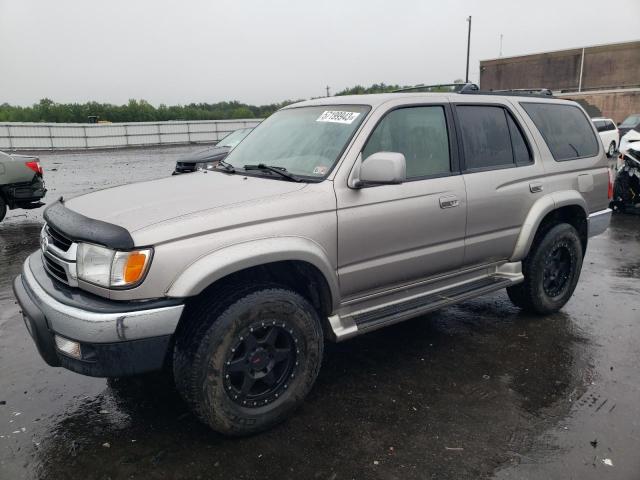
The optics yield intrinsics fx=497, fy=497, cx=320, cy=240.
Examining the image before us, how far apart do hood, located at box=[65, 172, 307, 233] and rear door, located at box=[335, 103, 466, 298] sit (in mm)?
471

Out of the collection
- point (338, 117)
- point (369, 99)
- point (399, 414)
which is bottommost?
point (399, 414)

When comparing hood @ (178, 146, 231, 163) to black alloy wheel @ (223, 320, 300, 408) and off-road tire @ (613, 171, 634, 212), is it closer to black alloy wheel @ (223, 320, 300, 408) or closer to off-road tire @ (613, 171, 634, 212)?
off-road tire @ (613, 171, 634, 212)

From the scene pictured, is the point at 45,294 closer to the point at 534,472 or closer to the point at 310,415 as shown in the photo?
the point at 310,415

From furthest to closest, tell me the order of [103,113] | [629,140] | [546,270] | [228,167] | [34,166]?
1. [103,113]
2. [629,140]
3. [34,166]
4. [546,270]
5. [228,167]

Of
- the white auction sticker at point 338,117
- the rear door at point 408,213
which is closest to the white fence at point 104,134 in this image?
the white auction sticker at point 338,117

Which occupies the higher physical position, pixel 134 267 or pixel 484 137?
pixel 484 137

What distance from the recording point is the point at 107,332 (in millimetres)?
2408

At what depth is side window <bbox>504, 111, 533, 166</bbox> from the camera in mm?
4207

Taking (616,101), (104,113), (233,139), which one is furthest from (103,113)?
(616,101)

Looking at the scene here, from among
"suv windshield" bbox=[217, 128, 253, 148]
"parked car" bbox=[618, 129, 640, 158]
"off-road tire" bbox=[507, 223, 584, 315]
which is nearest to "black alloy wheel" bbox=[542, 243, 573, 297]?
"off-road tire" bbox=[507, 223, 584, 315]

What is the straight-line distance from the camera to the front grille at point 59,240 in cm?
278

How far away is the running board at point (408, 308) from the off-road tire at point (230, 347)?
283mm

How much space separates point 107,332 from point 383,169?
177 centimetres

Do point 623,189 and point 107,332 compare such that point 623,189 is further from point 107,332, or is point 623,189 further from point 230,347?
point 107,332
